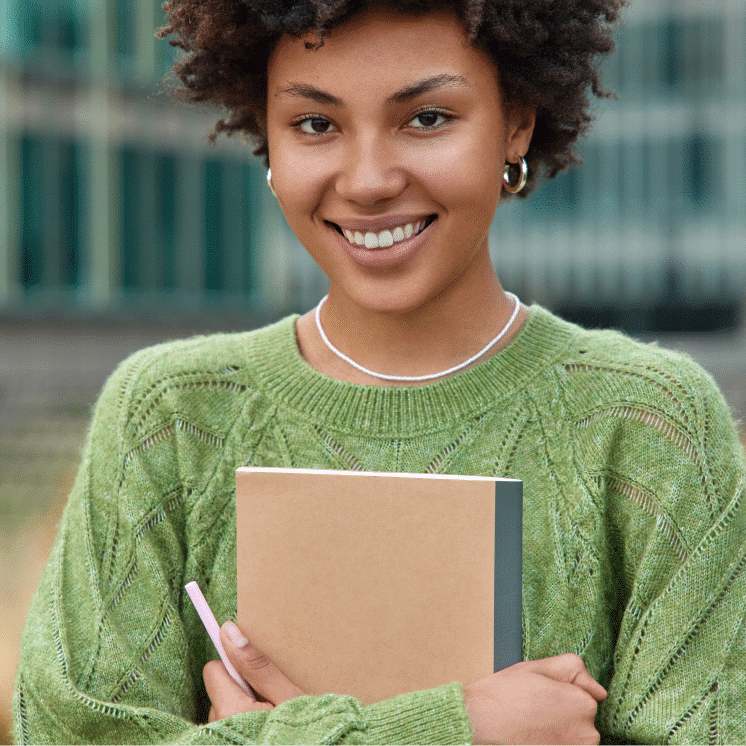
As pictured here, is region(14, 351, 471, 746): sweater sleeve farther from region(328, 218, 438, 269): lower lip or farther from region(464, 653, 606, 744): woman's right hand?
region(328, 218, 438, 269): lower lip

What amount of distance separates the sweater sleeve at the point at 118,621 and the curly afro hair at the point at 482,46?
52 centimetres

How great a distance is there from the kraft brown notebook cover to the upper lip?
1.39ft

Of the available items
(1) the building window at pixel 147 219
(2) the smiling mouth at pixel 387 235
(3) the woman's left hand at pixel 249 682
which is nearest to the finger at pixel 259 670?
(3) the woman's left hand at pixel 249 682

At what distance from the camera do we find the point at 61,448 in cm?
907

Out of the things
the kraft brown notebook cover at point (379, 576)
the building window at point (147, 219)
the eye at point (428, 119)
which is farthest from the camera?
the building window at point (147, 219)

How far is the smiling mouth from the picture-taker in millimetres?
1764

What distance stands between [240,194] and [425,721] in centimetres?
1414

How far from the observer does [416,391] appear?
1.90 metres

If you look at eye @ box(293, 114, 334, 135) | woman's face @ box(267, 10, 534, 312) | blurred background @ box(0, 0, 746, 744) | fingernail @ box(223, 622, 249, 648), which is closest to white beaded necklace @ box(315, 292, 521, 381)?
woman's face @ box(267, 10, 534, 312)

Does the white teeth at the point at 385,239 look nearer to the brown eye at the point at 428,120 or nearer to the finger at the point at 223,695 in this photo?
the brown eye at the point at 428,120

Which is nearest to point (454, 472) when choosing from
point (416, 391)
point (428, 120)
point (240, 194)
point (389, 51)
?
point (416, 391)

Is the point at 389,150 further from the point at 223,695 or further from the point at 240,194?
the point at 240,194

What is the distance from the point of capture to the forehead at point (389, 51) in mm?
1701

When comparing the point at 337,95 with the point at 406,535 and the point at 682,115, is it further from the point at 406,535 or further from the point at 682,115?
the point at 682,115
